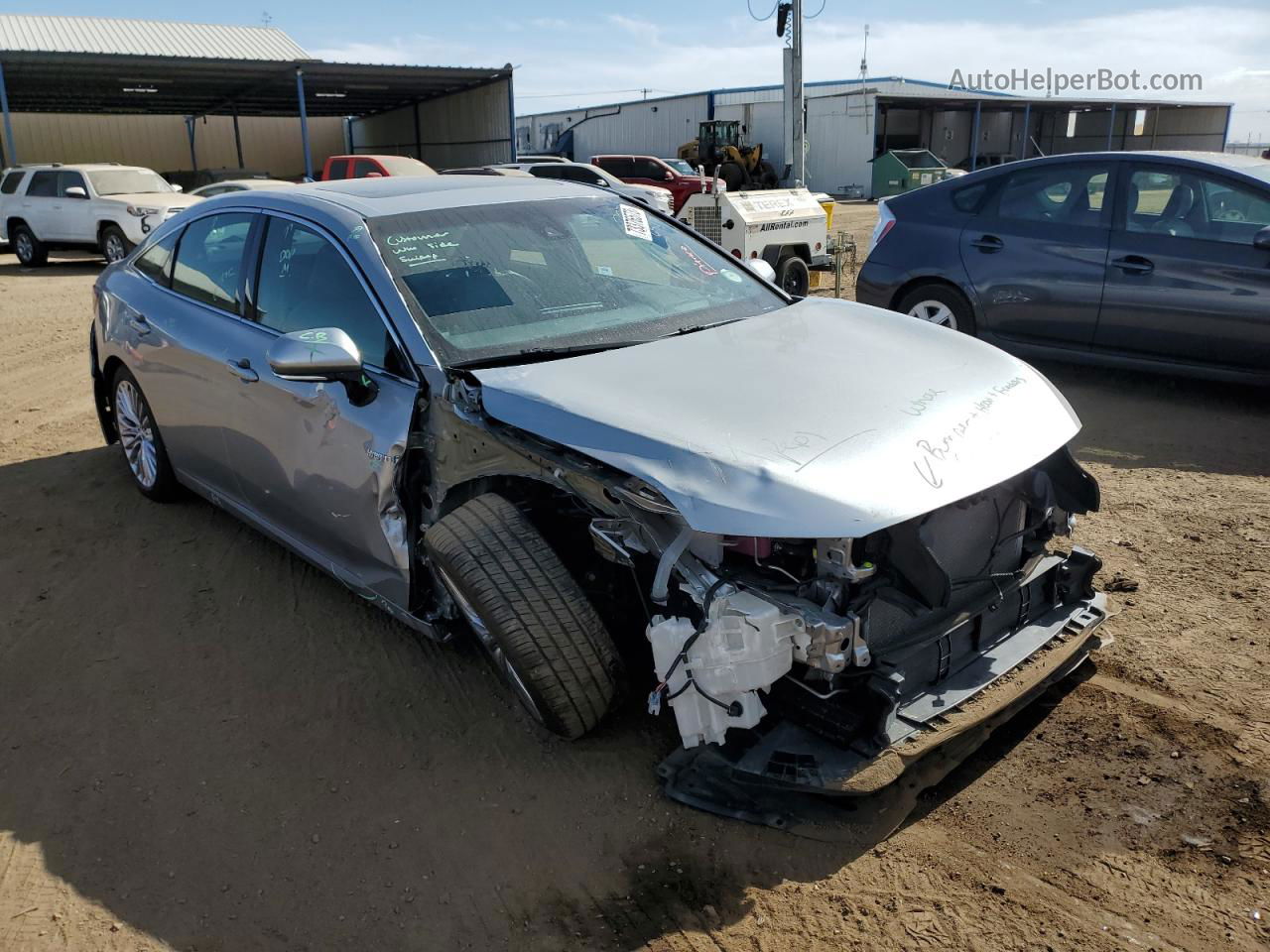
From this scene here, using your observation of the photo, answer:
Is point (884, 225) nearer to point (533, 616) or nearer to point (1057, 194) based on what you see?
point (1057, 194)

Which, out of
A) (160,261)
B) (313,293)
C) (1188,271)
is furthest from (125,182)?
(1188,271)

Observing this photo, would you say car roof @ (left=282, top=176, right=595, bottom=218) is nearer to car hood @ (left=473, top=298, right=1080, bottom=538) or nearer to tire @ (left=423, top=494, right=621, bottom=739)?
car hood @ (left=473, top=298, right=1080, bottom=538)

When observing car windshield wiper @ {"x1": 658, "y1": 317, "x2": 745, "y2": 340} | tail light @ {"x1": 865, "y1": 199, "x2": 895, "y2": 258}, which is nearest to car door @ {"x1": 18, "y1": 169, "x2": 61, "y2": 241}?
tail light @ {"x1": 865, "y1": 199, "x2": 895, "y2": 258}

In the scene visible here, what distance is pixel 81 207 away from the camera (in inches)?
674

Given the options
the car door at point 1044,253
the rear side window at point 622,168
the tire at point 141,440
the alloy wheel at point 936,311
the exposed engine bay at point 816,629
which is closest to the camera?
the exposed engine bay at point 816,629

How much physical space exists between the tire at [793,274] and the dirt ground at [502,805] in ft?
24.6

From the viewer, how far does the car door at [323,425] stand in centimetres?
339

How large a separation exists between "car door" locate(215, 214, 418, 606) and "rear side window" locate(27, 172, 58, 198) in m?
16.5

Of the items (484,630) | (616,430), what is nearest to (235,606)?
(484,630)

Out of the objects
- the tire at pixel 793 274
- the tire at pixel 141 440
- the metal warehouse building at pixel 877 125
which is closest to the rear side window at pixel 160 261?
the tire at pixel 141 440

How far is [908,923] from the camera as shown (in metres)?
2.49

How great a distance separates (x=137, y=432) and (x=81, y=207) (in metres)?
14.2

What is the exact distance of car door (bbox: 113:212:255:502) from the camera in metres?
4.26

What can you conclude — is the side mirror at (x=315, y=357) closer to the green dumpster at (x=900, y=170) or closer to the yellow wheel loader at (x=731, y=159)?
the yellow wheel loader at (x=731, y=159)
